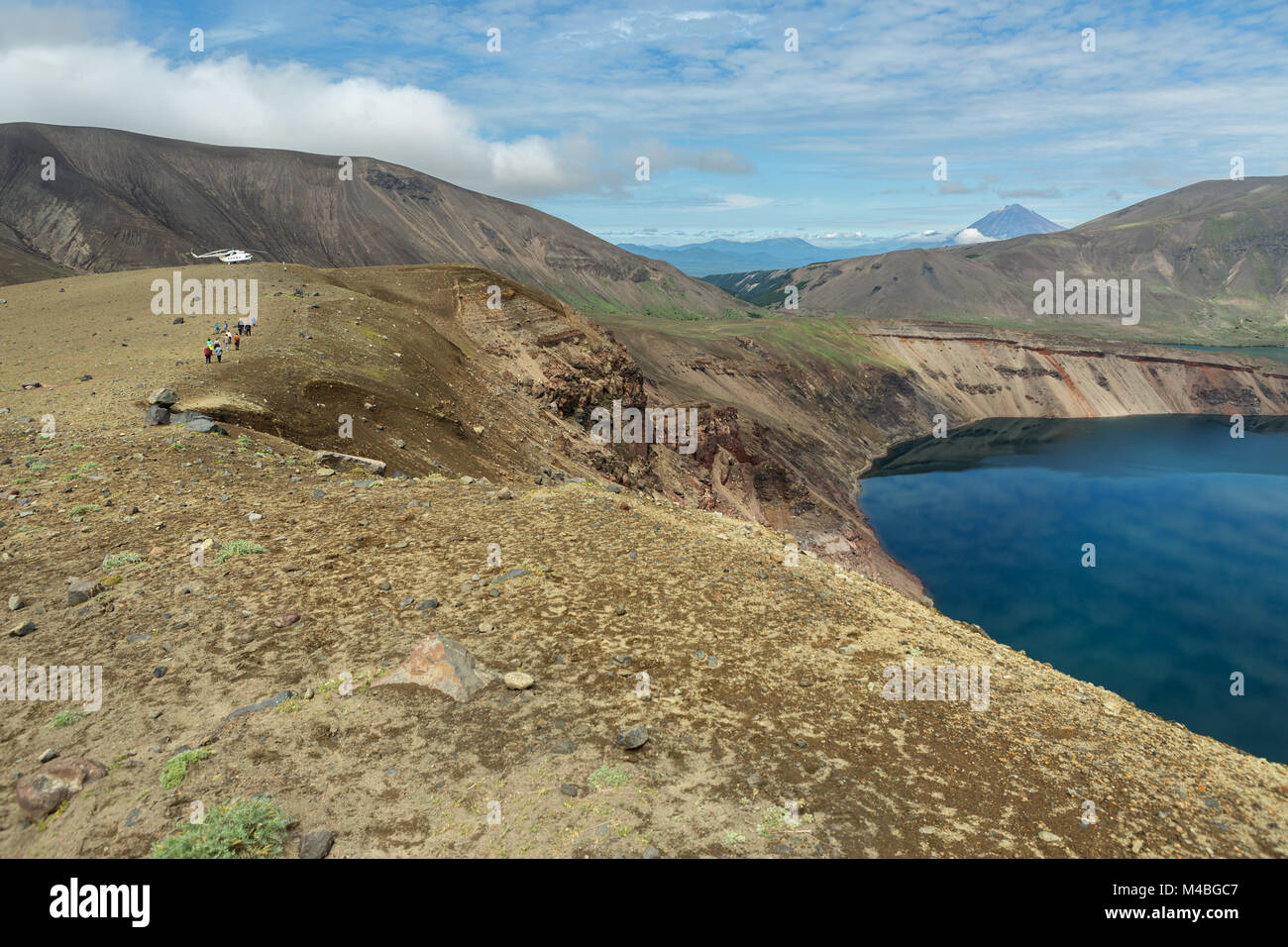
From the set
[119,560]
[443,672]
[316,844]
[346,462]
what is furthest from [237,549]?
[316,844]

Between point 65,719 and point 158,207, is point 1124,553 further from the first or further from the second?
point 158,207

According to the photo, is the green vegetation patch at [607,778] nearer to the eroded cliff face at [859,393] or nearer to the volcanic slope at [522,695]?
the volcanic slope at [522,695]

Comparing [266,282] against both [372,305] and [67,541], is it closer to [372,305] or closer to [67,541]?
[372,305]

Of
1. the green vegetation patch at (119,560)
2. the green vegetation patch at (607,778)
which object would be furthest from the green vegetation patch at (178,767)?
the green vegetation patch at (119,560)

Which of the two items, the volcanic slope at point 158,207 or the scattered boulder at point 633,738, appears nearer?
the scattered boulder at point 633,738

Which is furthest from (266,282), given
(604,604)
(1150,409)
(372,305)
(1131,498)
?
→ (1150,409)

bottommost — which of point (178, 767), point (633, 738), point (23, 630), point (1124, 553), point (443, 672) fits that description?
point (1124, 553)
